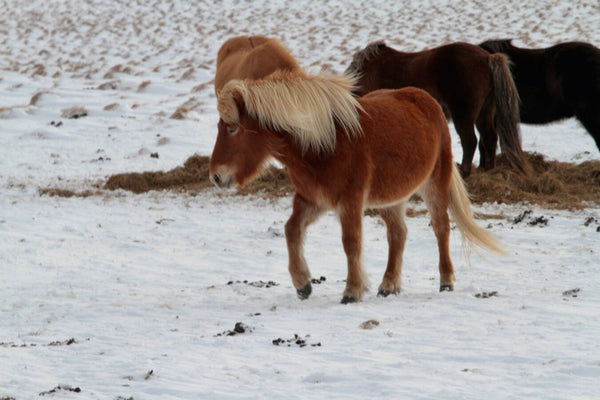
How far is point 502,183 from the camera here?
29.3 feet

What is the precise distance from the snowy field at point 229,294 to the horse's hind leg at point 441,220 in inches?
7.2

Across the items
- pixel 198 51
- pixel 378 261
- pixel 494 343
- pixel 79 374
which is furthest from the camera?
pixel 198 51

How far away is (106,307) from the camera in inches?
195

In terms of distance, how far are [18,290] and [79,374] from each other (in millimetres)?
2292

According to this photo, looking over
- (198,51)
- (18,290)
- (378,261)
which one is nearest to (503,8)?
(198,51)

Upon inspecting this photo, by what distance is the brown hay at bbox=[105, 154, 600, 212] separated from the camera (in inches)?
337

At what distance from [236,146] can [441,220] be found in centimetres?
178

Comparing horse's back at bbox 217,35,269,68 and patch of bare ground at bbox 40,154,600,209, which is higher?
horse's back at bbox 217,35,269,68

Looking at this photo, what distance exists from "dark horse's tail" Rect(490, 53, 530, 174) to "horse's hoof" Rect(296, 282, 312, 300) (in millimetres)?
5221

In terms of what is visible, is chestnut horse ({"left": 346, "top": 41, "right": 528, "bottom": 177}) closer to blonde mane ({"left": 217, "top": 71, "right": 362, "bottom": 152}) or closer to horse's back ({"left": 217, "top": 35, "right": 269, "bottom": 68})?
horse's back ({"left": 217, "top": 35, "right": 269, "bottom": 68})

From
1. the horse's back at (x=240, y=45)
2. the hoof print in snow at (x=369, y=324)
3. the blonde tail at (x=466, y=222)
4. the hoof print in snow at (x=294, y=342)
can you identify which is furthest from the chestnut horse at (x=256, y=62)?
the hoof print in snow at (x=294, y=342)

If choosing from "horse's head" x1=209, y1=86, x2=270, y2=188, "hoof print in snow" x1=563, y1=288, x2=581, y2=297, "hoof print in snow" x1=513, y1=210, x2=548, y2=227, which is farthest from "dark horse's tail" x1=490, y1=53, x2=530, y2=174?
"horse's head" x1=209, y1=86, x2=270, y2=188

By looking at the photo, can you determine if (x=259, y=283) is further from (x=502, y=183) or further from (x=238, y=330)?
(x=502, y=183)

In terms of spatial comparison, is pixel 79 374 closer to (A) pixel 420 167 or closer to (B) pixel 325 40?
(A) pixel 420 167
